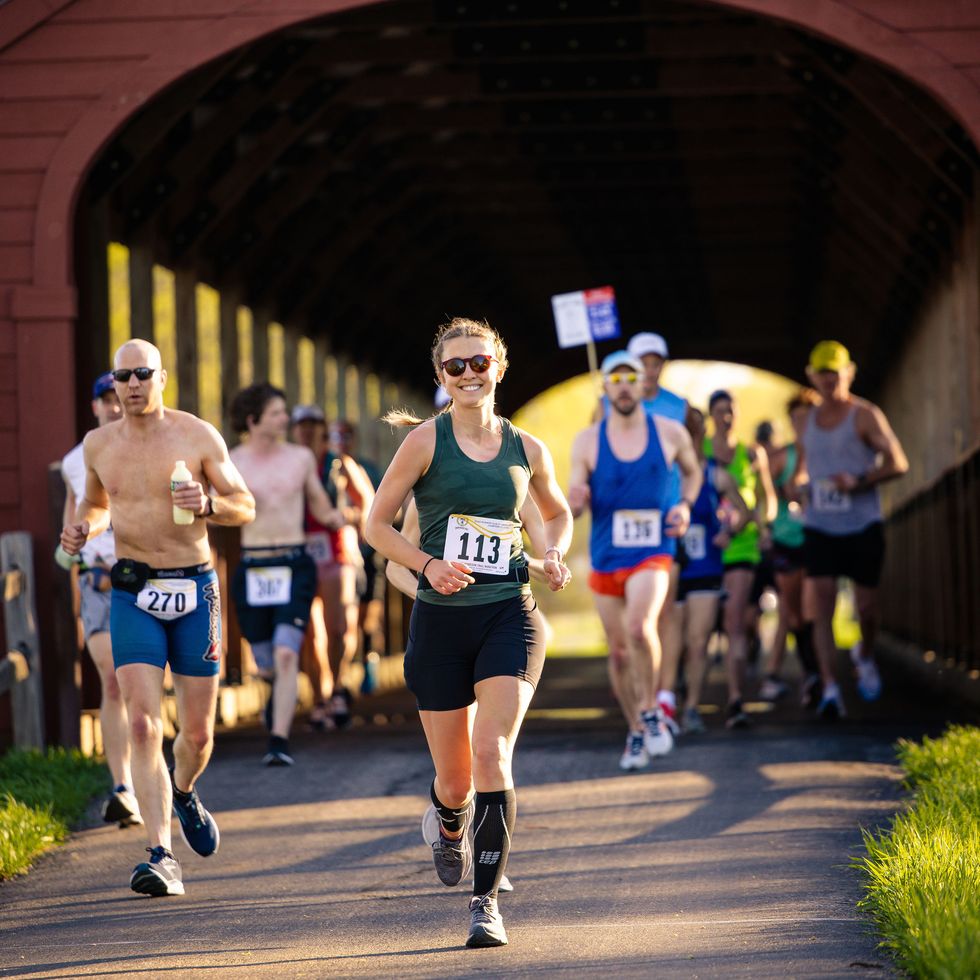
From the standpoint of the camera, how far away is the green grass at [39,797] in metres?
7.59

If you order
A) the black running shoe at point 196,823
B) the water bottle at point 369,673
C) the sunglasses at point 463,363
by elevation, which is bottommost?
the water bottle at point 369,673

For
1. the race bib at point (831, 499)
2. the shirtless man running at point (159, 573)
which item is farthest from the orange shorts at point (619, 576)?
the shirtless man running at point (159, 573)

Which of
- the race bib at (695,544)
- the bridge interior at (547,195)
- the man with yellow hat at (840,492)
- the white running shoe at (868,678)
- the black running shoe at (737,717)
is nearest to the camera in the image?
the race bib at (695,544)

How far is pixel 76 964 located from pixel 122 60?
6.58 m

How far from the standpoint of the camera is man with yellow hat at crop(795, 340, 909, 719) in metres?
12.1

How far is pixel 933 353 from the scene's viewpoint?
18922 mm

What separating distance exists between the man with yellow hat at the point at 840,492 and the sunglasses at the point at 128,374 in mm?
5872

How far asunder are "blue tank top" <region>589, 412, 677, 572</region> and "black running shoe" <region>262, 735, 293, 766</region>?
1.87 metres

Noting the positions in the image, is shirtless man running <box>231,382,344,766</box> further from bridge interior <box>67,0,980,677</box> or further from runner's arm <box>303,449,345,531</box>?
bridge interior <box>67,0,980,677</box>

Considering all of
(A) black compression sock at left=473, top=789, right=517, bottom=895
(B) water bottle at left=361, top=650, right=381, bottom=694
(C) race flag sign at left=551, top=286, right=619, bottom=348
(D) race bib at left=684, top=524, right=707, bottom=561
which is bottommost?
(B) water bottle at left=361, top=650, right=381, bottom=694

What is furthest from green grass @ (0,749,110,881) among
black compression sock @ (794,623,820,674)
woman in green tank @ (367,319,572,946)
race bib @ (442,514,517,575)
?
black compression sock @ (794,623,820,674)

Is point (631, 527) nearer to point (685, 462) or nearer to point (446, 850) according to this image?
point (685, 462)

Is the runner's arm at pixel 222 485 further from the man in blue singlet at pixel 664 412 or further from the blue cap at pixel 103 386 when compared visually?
the man in blue singlet at pixel 664 412

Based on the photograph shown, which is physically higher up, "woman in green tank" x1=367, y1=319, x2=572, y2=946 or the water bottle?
"woman in green tank" x1=367, y1=319, x2=572, y2=946
